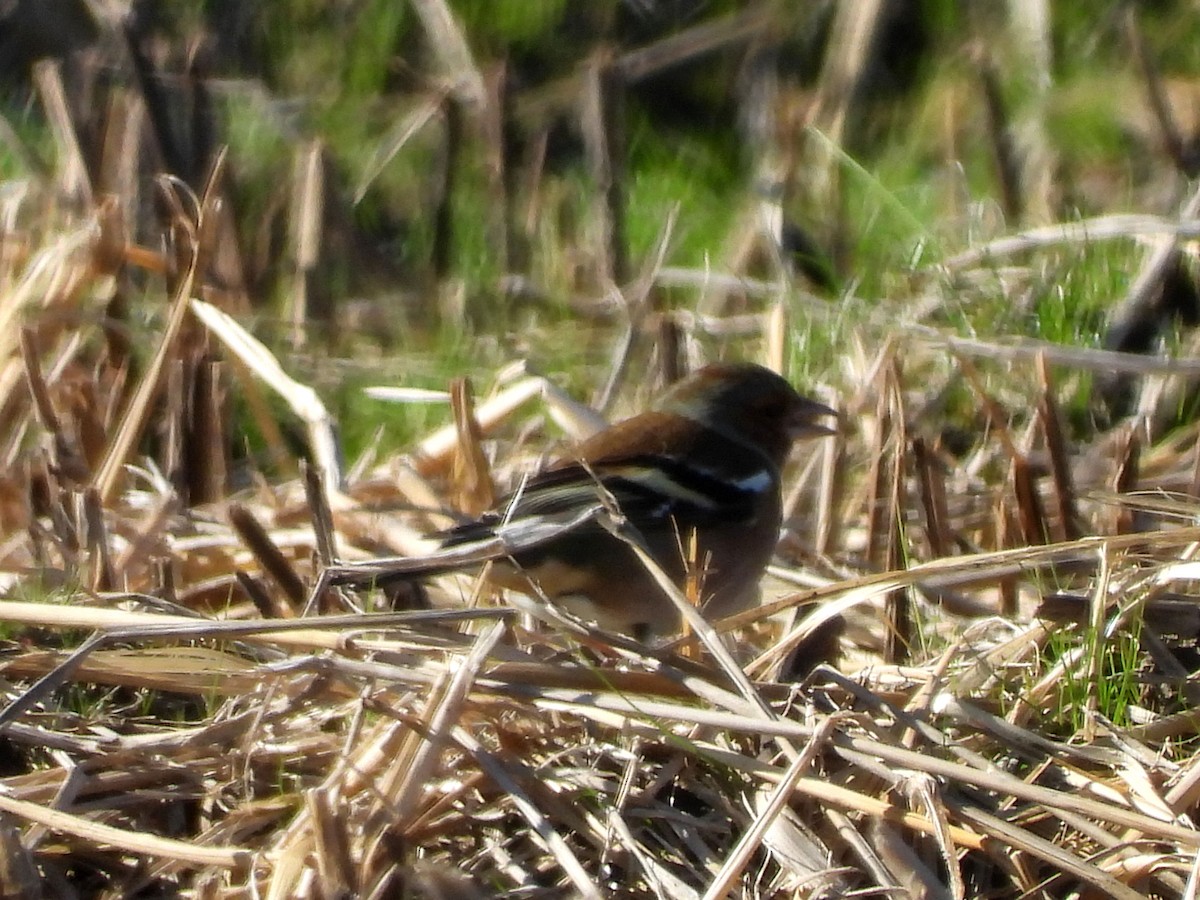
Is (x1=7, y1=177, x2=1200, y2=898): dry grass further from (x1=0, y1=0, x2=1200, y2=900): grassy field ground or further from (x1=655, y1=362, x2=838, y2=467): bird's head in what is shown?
(x1=655, y1=362, x2=838, y2=467): bird's head

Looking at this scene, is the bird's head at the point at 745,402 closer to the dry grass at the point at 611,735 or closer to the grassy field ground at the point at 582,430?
the grassy field ground at the point at 582,430

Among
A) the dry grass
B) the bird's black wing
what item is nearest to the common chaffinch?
the bird's black wing

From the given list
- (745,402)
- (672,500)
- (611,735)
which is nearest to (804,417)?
(745,402)

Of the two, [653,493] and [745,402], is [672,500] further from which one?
[745,402]

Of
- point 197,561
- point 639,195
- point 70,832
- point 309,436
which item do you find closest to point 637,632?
point 197,561

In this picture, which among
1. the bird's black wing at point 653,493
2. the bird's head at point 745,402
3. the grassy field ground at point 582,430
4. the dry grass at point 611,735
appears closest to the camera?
the dry grass at point 611,735

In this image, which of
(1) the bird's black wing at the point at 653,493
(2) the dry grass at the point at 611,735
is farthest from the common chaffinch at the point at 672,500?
(2) the dry grass at the point at 611,735
